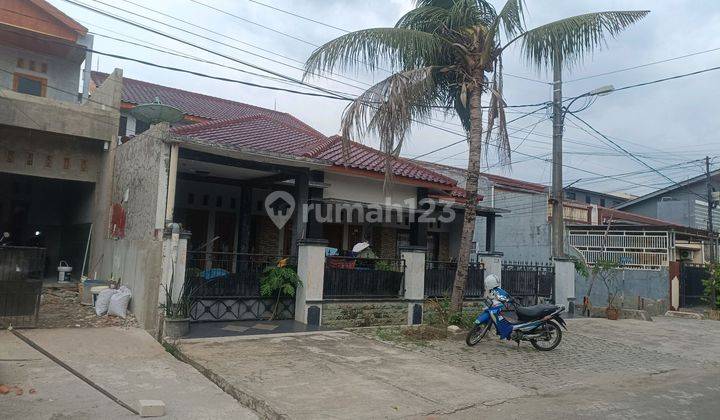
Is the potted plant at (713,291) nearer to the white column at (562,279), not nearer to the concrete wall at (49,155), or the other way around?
the white column at (562,279)

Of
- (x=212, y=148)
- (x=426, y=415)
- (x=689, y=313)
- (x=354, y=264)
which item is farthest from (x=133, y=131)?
(x=689, y=313)

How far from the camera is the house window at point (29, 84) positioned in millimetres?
16255

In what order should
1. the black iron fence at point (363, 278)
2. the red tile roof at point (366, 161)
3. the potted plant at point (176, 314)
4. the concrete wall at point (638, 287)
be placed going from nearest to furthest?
the potted plant at point (176, 314), the black iron fence at point (363, 278), the red tile roof at point (366, 161), the concrete wall at point (638, 287)

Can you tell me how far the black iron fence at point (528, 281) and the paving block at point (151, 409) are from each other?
1070 centimetres

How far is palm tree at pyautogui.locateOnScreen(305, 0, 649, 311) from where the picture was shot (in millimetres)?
9875

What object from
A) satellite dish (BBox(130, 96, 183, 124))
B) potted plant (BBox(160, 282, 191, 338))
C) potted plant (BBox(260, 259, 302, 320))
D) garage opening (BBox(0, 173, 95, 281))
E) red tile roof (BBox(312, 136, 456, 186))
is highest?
satellite dish (BBox(130, 96, 183, 124))

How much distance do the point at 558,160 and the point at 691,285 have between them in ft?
31.7

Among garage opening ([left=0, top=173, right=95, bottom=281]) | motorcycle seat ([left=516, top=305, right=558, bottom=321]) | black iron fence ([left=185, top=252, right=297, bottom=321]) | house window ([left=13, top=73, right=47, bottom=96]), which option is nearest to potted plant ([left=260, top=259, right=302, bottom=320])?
black iron fence ([left=185, top=252, right=297, bottom=321])

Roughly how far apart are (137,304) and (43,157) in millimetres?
6396

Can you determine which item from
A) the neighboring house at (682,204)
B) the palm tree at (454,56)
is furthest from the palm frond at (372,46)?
the neighboring house at (682,204)

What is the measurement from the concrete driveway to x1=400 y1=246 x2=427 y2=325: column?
6.34ft

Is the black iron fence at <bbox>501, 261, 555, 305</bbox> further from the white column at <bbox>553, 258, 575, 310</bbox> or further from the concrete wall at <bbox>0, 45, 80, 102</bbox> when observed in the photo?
the concrete wall at <bbox>0, 45, 80, 102</bbox>

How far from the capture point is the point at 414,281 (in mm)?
11969

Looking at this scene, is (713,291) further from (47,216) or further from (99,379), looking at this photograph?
(47,216)
